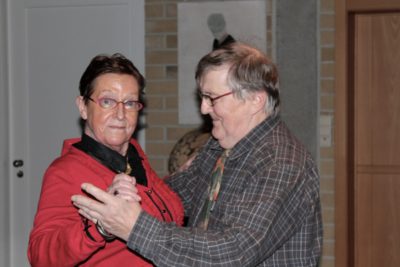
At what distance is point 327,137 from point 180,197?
6.77ft

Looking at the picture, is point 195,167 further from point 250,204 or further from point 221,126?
point 250,204

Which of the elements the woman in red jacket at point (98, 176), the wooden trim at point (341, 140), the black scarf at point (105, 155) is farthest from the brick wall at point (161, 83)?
the black scarf at point (105, 155)

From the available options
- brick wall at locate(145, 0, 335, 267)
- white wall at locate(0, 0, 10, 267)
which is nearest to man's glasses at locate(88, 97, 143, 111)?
brick wall at locate(145, 0, 335, 267)

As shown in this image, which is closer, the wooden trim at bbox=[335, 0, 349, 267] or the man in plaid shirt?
the man in plaid shirt

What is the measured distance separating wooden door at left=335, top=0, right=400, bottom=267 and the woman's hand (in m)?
2.78

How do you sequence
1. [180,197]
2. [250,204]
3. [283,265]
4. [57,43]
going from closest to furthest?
[250,204]
[283,265]
[180,197]
[57,43]

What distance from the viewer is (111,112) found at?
7.25 ft

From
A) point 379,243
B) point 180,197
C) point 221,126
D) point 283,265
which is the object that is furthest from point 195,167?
point 379,243

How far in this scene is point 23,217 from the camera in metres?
4.99

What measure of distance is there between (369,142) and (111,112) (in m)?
2.79

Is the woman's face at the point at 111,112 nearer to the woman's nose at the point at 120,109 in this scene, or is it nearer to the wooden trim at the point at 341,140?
the woman's nose at the point at 120,109

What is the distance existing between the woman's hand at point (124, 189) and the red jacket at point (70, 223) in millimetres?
116

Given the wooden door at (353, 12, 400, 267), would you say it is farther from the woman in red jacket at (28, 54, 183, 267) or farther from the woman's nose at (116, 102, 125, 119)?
the woman's nose at (116, 102, 125, 119)

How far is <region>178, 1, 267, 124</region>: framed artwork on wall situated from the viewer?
4473mm
